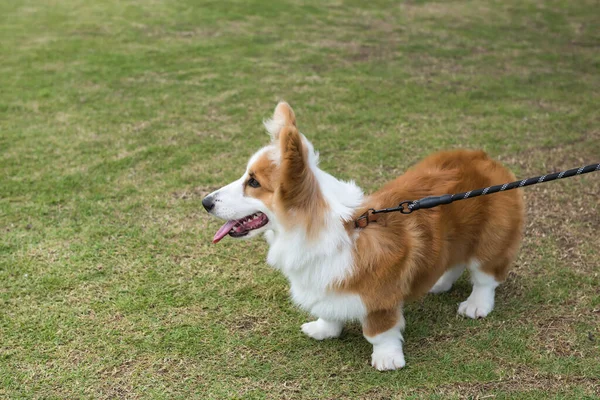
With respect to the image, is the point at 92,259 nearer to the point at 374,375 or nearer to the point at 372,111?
the point at 374,375

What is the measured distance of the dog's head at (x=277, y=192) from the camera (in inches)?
89.0

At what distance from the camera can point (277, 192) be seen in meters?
2.38

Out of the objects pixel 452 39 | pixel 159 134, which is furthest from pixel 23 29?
pixel 452 39

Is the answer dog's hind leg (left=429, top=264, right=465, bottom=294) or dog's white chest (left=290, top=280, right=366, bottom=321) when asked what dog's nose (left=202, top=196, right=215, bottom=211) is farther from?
dog's hind leg (left=429, top=264, right=465, bottom=294)

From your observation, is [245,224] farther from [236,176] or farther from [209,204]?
[236,176]

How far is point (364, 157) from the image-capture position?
472 cm

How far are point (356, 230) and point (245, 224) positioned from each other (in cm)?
50

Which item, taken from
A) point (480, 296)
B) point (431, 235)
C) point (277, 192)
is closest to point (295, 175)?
point (277, 192)

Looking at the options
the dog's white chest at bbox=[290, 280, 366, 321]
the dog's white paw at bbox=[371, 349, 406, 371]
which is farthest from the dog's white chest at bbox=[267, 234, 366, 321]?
the dog's white paw at bbox=[371, 349, 406, 371]

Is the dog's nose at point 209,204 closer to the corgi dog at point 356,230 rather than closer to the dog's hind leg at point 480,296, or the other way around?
the corgi dog at point 356,230

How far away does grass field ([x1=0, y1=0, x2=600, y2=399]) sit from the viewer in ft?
8.77

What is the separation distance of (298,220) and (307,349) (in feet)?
2.52

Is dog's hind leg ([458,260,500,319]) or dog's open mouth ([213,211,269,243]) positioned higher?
dog's open mouth ([213,211,269,243])

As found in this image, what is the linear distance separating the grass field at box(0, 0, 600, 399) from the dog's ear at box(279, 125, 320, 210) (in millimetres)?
848
